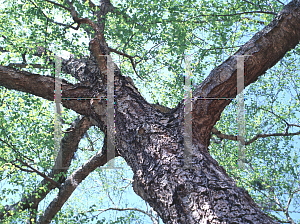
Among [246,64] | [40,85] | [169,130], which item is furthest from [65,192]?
[246,64]

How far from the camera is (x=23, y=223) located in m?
4.91

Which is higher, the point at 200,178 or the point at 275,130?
the point at 275,130

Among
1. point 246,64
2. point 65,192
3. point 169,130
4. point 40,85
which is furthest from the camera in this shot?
point 65,192

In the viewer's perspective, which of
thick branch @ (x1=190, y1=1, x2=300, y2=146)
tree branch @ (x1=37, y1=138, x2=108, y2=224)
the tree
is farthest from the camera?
tree branch @ (x1=37, y1=138, x2=108, y2=224)

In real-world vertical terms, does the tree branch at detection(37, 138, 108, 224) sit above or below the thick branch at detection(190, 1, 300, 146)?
below

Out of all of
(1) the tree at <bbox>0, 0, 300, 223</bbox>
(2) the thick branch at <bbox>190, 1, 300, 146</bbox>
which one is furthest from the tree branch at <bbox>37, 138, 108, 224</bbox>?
(2) the thick branch at <bbox>190, 1, 300, 146</bbox>

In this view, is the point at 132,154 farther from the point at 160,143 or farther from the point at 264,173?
the point at 264,173

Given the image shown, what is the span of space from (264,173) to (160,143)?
19.4 ft

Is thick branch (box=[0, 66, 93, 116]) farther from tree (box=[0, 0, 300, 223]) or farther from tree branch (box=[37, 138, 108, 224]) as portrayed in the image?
tree branch (box=[37, 138, 108, 224])

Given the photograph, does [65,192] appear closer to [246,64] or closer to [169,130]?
[169,130]

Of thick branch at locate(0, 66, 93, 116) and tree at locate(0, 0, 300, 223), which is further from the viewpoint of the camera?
thick branch at locate(0, 66, 93, 116)

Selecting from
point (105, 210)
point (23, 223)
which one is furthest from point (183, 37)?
point (105, 210)

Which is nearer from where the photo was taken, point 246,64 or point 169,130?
point 169,130

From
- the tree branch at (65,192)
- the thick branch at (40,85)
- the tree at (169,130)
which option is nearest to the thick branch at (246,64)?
the tree at (169,130)
